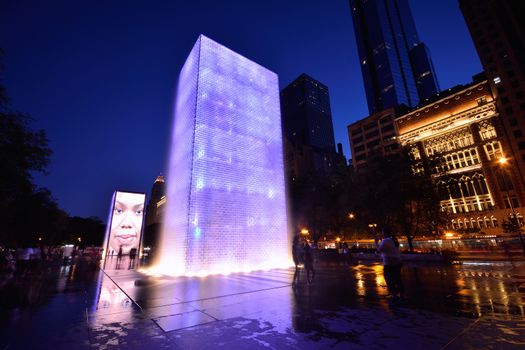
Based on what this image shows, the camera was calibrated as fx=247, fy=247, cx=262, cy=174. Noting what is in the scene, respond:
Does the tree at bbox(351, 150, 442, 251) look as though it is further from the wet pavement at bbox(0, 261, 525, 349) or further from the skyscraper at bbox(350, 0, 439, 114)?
the skyscraper at bbox(350, 0, 439, 114)

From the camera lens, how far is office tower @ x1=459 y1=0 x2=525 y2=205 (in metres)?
59.6

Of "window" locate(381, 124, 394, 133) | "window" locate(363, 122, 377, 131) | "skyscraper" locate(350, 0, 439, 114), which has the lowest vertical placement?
"window" locate(381, 124, 394, 133)

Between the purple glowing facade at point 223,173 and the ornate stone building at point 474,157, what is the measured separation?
147 feet

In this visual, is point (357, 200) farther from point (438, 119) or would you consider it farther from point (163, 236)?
point (438, 119)

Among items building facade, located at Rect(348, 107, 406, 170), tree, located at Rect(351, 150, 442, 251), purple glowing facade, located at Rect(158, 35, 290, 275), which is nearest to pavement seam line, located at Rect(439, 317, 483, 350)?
purple glowing facade, located at Rect(158, 35, 290, 275)

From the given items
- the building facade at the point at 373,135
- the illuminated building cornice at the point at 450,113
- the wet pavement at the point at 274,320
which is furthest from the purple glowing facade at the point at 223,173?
the building facade at the point at 373,135

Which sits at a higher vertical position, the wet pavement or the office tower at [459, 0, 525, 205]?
the office tower at [459, 0, 525, 205]

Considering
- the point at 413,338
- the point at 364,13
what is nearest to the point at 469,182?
the point at 413,338

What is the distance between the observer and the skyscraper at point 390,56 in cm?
15088

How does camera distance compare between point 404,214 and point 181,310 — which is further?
point 404,214

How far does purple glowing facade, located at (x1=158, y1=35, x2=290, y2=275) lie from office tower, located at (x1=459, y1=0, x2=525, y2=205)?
214ft

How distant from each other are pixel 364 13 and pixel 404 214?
198258 mm

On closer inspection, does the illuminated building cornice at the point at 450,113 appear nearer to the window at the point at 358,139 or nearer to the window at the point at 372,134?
the window at the point at 372,134

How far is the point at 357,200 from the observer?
2600 cm
